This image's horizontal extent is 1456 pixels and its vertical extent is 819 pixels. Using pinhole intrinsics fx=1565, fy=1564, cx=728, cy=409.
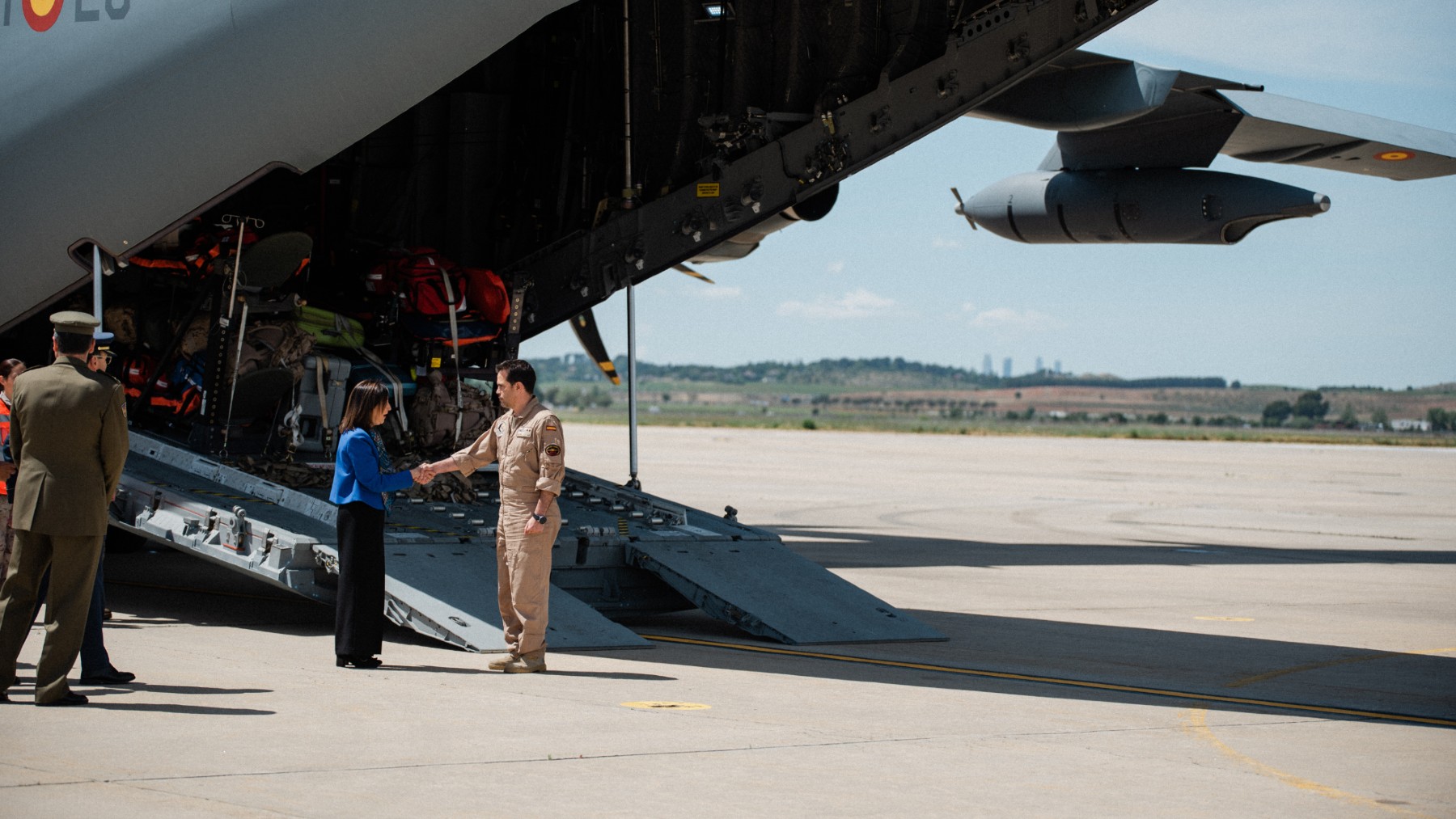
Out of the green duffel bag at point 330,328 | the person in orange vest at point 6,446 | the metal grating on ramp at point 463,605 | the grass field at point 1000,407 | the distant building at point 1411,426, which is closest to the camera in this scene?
the person in orange vest at point 6,446

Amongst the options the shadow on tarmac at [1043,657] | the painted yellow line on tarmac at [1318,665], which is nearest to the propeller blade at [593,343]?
the shadow on tarmac at [1043,657]

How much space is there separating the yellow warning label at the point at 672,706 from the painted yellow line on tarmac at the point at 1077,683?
→ 1.65 metres

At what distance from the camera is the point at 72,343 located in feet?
21.5

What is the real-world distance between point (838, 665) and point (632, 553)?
1.88m

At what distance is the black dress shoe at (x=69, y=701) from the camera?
634cm

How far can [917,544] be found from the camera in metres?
16.1

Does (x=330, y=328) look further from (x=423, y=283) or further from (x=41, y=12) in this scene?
(x=41, y=12)

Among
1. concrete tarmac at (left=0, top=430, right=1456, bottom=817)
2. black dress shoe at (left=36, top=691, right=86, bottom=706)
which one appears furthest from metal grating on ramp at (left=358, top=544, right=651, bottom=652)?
black dress shoe at (left=36, top=691, right=86, bottom=706)

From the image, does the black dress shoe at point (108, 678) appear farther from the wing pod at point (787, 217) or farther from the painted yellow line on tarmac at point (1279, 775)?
the wing pod at point (787, 217)

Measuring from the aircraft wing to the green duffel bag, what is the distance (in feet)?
15.7

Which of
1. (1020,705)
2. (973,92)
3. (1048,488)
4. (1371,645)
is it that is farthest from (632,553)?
(1048,488)

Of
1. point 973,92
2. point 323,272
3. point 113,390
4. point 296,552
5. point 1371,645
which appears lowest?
point 1371,645

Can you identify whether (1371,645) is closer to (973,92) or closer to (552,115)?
(973,92)

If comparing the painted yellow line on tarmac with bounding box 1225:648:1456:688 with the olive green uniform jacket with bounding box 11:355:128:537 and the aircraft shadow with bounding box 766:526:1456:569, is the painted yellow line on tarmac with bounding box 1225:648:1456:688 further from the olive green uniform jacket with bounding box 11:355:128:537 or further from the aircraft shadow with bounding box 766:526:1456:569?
the olive green uniform jacket with bounding box 11:355:128:537
